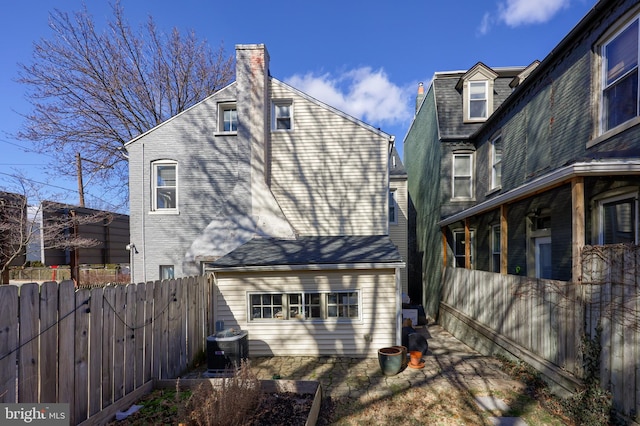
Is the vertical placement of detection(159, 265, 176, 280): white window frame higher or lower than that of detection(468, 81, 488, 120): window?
lower

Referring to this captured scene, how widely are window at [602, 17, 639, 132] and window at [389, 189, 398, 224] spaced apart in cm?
975

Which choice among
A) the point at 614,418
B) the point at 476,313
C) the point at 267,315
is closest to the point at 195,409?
the point at 267,315

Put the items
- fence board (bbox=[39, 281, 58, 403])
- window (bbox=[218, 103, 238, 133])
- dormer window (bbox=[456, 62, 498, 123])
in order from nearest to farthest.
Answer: fence board (bbox=[39, 281, 58, 403])
window (bbox=[218, 103, 238, 133])
dormer window (bbox=[456, 62, 498, 123])

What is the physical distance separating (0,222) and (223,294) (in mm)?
9344

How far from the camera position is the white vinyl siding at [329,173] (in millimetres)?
10273

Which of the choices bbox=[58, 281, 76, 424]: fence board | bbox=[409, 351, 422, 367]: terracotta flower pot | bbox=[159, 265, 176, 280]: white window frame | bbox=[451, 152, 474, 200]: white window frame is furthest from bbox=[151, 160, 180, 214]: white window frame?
bbox=[451, 152, 474, 200]: white window frame

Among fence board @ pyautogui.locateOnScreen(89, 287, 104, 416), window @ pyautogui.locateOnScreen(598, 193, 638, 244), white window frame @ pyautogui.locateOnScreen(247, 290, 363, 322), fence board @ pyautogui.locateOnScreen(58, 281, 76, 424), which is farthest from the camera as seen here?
white window frame @ pyautogui.locateOnScreen(247, 290, 363, 322)

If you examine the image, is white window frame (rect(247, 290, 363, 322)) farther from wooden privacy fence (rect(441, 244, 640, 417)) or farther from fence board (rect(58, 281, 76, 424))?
fence board (rect(58, 281, 76, 424))

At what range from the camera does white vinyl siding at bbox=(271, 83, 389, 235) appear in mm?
Answer: 10273

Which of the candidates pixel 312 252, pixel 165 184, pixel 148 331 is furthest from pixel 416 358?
pixel 165 184

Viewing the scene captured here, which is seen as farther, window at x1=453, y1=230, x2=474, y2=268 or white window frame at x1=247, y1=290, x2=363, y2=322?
window at x1=453, y1=230, x2=474, y2=268

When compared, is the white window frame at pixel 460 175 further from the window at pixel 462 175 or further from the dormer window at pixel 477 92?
the dormer window at pixel 477 92

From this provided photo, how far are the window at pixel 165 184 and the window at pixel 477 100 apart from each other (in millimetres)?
11855

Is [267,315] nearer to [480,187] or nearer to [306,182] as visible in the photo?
[306,182]
